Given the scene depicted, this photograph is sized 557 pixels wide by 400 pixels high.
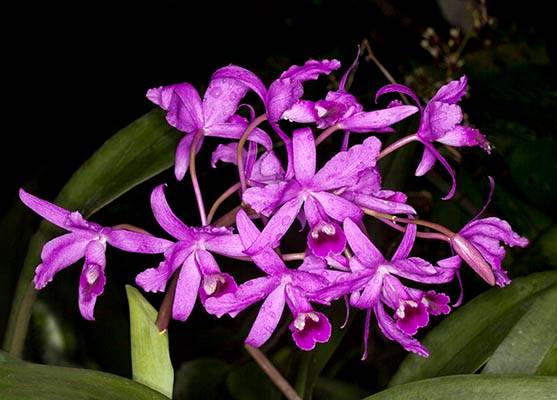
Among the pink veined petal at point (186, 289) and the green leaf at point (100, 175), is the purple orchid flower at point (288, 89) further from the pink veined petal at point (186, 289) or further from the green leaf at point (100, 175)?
the green leaf at point (100, 175)

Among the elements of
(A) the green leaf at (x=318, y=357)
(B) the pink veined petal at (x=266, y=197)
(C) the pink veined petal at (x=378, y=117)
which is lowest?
(A) the green leaf at (x=318, y=357)

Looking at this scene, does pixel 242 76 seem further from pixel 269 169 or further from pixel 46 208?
pixel 46 208

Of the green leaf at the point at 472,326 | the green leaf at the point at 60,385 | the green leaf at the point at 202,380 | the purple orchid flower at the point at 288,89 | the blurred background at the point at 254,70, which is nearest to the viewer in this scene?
the green leaf at the point at 60,385

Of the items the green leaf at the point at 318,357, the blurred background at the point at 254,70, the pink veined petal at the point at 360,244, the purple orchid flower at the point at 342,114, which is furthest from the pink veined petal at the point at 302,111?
the blurred background at the point at 254,70

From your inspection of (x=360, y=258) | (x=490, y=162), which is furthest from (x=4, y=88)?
(x=360, y=258)

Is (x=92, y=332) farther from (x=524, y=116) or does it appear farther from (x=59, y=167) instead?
(x=524, y=116)

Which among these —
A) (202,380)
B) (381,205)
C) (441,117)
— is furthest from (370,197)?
(202,380)

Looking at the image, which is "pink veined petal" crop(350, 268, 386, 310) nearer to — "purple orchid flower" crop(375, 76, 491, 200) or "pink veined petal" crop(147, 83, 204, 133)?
"purple orchid flower" crop(375, 76, 491, 200)
